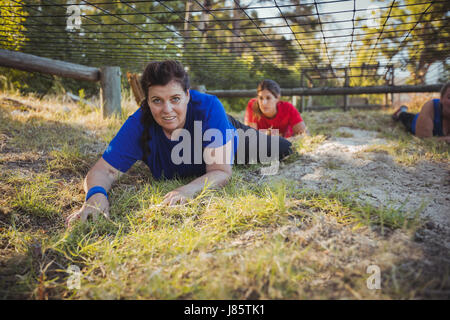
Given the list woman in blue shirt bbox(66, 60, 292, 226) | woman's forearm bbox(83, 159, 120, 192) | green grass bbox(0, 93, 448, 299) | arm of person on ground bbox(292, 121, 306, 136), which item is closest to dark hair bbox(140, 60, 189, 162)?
woman in blue shirt bbox(66, 60, 292, 226)

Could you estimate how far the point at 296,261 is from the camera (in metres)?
1.03

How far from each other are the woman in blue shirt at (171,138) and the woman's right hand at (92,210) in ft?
0.22

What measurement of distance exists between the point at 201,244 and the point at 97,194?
92 cm

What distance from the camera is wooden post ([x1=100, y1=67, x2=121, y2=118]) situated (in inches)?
152

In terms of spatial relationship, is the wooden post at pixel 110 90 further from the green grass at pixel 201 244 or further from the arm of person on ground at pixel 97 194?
the arm of person on ground at pixel 97 194

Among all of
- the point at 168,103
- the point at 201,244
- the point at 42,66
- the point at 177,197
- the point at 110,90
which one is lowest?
the point at 201,244

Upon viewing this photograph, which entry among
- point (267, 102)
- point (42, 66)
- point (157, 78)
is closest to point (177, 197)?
point (157, 78)

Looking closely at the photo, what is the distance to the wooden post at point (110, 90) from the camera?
3.87 meters

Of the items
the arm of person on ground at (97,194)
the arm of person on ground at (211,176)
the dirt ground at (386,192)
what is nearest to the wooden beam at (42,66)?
the arm of person on ground at (97,194)

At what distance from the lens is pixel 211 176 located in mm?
1957

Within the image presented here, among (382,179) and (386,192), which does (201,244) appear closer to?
(386,192)

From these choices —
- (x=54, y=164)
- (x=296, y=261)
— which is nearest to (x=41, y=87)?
(x=54, y=164)

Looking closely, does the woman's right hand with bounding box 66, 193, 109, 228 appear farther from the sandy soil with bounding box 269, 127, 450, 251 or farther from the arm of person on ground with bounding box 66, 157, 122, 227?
the sandy soil with bounding box 269, 127, 450, 251
